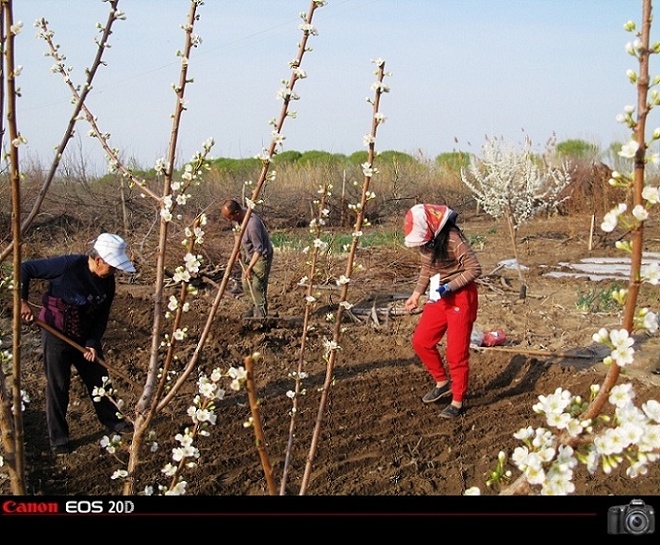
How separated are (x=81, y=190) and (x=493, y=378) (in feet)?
43.3

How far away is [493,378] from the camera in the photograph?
6.18 metres

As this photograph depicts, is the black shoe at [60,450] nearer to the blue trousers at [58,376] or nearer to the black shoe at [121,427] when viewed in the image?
the blue trousers at [58,376]

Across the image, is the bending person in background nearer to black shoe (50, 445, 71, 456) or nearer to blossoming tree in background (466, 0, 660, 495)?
black shoe (50, 445, 71, 456)

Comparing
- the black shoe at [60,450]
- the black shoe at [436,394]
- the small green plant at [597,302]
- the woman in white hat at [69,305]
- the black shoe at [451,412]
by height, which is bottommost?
the black shoe at [60,450]

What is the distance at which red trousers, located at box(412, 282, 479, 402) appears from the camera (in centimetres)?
511

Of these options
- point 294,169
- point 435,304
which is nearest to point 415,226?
point 435,304

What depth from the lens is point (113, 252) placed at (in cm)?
432

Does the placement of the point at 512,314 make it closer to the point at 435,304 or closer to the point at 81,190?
the point at 435,304

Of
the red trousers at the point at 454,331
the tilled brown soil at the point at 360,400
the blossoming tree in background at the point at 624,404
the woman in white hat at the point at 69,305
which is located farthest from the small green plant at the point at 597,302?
the blossoming tree in background at the point at 624,404

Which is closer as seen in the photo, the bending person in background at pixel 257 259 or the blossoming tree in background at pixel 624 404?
the blossoming tree in background at pixel 624 404

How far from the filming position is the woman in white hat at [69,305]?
4414 mm

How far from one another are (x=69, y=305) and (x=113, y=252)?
1.87ft
